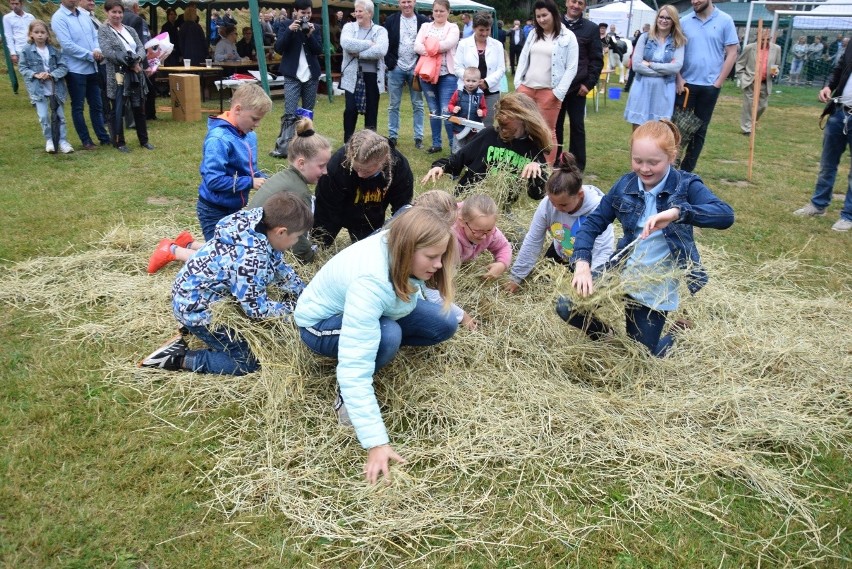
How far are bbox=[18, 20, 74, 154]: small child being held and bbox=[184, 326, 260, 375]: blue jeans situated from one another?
21.4 ft

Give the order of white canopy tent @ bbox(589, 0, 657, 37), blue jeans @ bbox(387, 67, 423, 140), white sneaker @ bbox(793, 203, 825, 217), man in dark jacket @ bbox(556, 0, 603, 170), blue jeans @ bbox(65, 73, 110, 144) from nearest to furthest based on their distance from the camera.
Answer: white sneaker @ bbox(793, 203, 825, 217) < man in dark jacket @ bbox(556, 0, 603, 170) < blue jeans @ bbox(65, 73, 110, 144) < blue jeans @ bbox(387, 67, 423, 140) < white canopy tent @ bbox(589, 0, 657, 37)

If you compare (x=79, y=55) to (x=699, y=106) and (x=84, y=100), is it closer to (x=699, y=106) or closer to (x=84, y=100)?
(x=84, y=100)

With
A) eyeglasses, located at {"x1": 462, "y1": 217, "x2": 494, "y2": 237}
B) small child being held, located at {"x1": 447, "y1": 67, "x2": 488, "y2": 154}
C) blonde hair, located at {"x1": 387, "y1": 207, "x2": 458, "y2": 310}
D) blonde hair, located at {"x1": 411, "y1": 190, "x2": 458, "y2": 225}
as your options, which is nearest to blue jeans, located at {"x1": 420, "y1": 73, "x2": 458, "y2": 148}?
small child being held, located at {"x1": 447, "y1": 67, "x2": 488, "y2": 154}

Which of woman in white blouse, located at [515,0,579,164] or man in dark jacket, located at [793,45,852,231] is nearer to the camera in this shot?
man in dark jacket, located at [793,45,852,231]

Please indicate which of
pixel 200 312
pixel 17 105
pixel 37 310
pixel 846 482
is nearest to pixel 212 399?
pixel 200 312

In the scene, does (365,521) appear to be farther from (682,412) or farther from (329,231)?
(329,231)

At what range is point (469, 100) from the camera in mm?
8000

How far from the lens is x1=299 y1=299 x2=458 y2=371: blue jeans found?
9.62 ft

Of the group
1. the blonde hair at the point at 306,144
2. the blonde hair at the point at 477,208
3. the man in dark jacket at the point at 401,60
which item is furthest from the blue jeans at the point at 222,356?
the man in dark jacket at the point at 401,60

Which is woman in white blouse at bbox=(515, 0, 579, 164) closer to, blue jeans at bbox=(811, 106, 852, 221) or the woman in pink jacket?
the woman in pink jacket

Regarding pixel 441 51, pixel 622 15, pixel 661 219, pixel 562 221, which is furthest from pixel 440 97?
pixel 622 15

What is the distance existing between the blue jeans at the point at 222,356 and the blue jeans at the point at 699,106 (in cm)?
563

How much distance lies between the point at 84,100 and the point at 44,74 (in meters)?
0.68

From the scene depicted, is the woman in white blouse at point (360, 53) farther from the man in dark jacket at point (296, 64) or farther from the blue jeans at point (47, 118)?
the blue jeans at point (47, 118)
